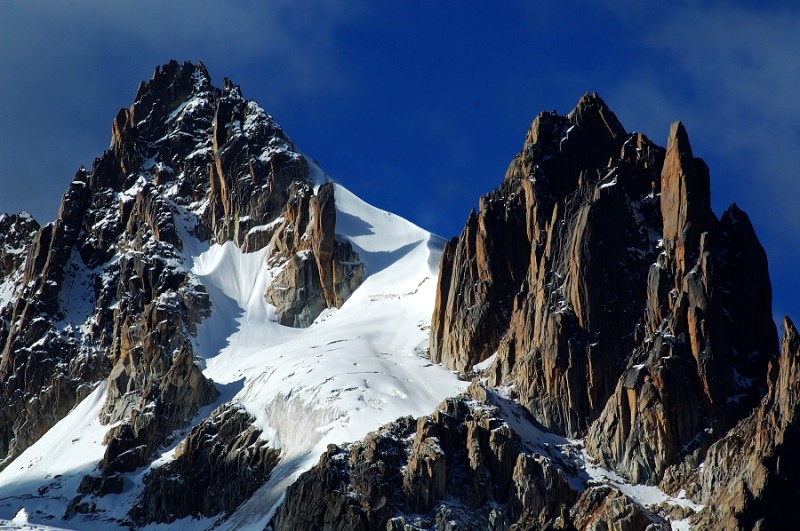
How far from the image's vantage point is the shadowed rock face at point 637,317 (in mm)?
167375

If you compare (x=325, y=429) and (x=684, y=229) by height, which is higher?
(x=684, y=229)

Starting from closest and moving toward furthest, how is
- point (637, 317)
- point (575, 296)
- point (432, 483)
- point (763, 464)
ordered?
point (763, 464)
point (432, 483)
point (637, 317)
point (575, 296)

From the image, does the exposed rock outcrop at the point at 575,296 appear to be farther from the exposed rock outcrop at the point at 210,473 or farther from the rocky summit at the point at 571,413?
the exposed rock outcrop at the point at 210,473

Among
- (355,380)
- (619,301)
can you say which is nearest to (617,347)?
(619,301)

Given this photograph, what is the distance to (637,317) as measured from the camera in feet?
591

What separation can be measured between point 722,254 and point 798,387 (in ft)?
97.9

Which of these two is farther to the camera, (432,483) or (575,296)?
(575,296)

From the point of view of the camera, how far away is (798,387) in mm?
155750

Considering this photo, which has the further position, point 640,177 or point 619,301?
point 640,177

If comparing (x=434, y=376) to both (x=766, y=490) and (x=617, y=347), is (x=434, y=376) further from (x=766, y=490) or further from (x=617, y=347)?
(x=766, y=490)

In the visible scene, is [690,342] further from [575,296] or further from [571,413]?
[575,296]

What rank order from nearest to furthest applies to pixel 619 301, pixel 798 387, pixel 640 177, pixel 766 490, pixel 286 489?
pixel 766 490
pixel 798 387
pixel 286 489
pixel 619 301
pixel 640 177

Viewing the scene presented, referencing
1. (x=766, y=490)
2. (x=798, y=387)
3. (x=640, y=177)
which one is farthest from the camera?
(x=640, y=177)

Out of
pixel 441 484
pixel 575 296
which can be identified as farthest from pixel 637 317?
pixel 441 484
